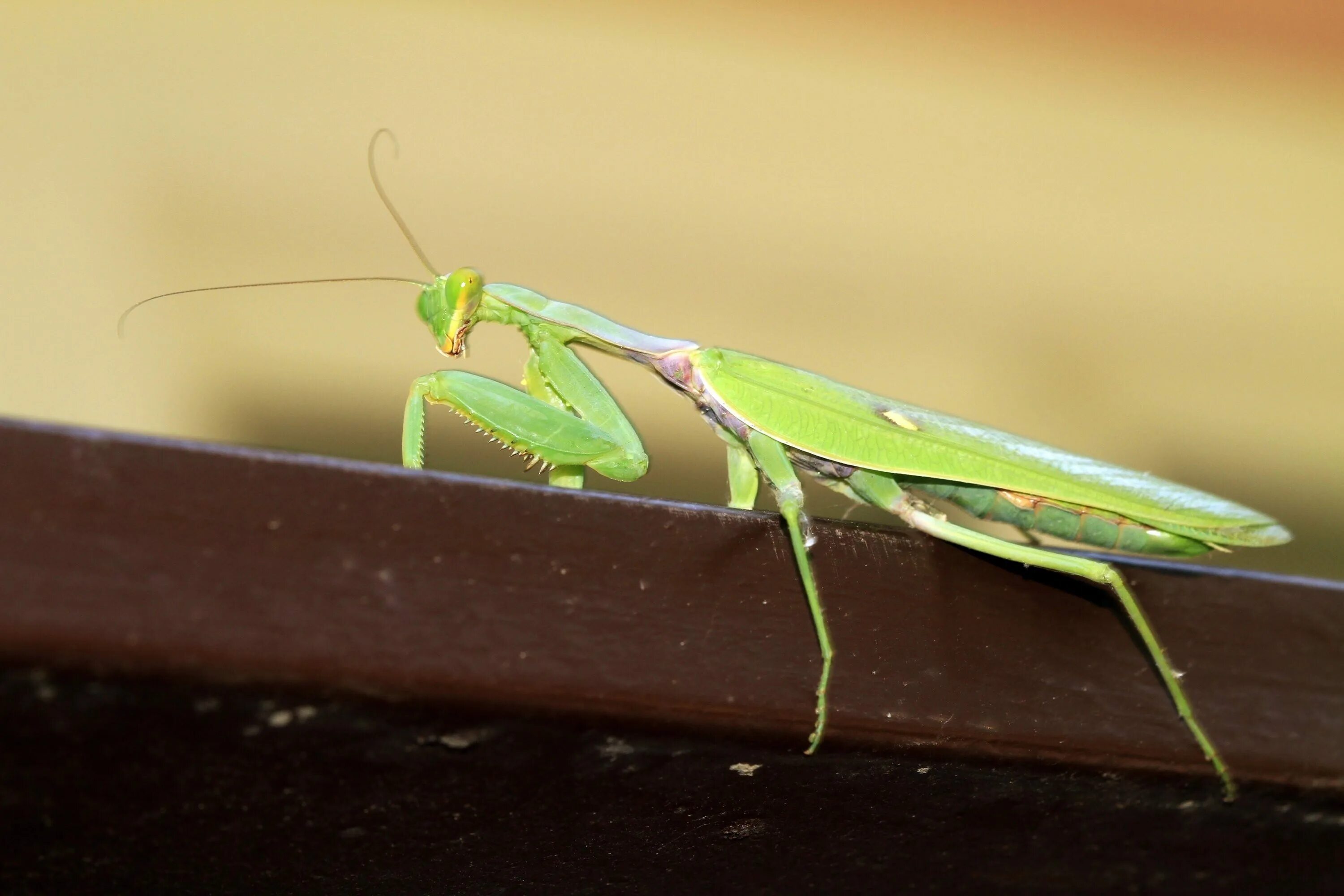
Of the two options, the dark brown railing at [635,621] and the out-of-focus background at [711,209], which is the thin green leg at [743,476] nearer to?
the dark brown railing at [635,621]

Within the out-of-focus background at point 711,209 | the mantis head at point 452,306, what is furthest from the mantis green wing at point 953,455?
the out-of-focus background at point 711,209

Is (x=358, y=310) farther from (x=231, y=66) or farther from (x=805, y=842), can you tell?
(x=805, y=842)

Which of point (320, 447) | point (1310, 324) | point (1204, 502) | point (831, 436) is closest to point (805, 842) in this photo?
point (831, 436)

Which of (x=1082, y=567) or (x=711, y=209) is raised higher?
(x=711, y=209)

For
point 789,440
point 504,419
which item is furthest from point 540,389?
point 789,440

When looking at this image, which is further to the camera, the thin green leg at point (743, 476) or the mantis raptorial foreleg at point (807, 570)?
the thin green leg at point (743, 476)

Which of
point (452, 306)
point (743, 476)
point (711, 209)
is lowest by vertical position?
point (743, 476)

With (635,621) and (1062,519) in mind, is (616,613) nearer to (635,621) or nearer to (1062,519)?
(635,621)
